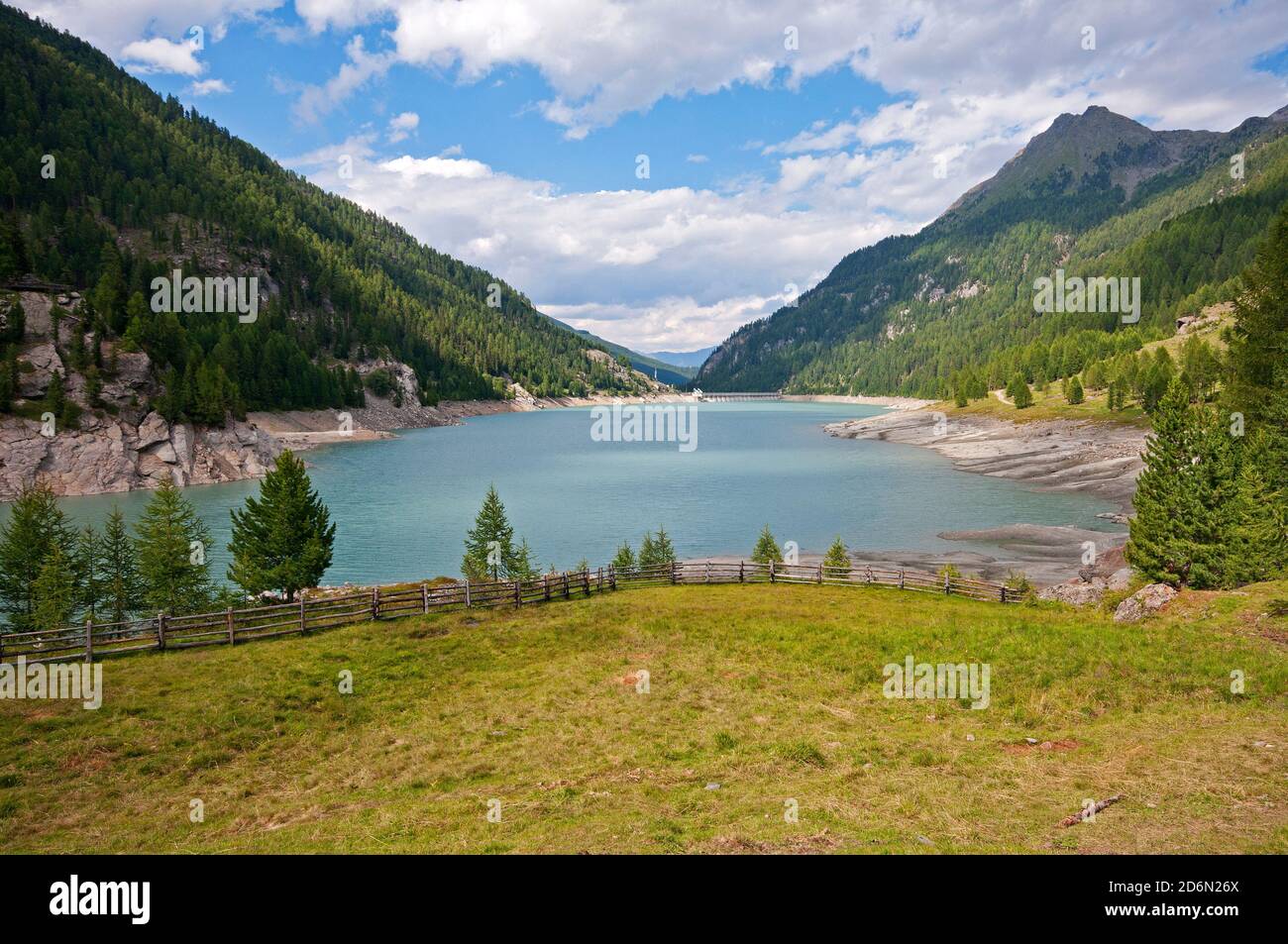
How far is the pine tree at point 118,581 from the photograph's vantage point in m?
38.0

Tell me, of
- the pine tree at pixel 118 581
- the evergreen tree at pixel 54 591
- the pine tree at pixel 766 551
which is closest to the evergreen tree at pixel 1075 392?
the pine tree at pixel 766 551

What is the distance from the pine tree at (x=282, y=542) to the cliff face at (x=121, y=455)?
57.4 metres

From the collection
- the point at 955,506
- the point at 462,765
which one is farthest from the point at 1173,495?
the point at 955,506

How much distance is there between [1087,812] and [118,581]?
47221mm

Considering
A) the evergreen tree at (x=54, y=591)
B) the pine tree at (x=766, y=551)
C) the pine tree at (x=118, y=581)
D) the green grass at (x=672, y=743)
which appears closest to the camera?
the green grass at (x=672, y=743)

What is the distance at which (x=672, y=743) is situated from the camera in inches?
710

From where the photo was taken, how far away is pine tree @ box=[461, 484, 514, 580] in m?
47.3

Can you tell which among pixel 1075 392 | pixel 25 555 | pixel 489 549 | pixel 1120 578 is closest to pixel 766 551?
pixel 489 549

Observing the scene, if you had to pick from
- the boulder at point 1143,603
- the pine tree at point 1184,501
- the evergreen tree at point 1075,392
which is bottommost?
the boulder at point 1143,603

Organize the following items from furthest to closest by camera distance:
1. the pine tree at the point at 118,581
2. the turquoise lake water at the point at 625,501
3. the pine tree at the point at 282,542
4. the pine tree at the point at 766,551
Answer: the turquoise lake water at the point at 625,501, the pine tree at the point at 766,551, the pine tree at the point at 118,581, the pine tree at the point at 282,542

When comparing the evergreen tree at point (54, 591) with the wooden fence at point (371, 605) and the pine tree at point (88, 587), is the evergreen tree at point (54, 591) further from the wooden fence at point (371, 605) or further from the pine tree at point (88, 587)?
the wooden fence at point (371, 605)

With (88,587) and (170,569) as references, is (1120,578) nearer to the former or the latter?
(170,569)
